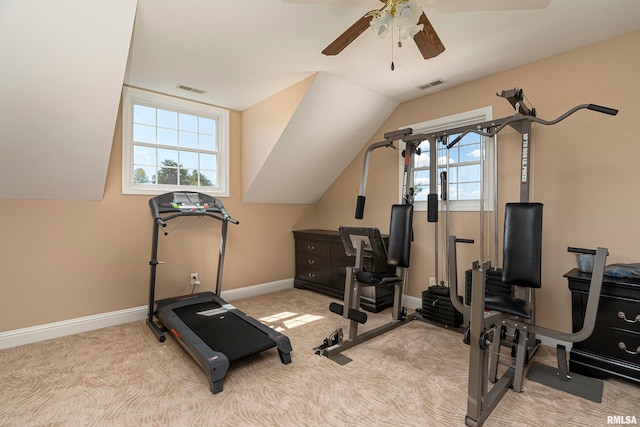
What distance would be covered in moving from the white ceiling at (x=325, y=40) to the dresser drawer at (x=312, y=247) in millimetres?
2257

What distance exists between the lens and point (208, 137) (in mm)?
4312

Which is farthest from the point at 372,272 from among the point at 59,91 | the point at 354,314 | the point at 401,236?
the point at 59,91

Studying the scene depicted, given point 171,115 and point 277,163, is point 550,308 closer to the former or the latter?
point 277,163

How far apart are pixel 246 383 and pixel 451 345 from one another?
1.87 m

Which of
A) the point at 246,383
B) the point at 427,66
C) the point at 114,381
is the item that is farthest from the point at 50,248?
the point at 427,66

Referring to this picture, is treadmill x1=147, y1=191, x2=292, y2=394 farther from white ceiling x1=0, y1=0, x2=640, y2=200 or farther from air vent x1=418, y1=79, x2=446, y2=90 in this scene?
air vent x1=418, y1=79, x2=446, y2=90

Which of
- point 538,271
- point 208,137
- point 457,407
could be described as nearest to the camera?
point 457,407

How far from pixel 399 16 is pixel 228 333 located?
2.68 metres

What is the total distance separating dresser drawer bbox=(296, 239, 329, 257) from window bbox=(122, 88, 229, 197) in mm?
1448

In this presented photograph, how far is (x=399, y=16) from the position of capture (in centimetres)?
169

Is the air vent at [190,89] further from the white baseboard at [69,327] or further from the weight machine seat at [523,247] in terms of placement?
the weight machine seat at [523,247]

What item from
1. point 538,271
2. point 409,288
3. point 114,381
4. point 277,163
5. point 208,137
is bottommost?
point 114,381

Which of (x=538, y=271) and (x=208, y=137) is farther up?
(x=208, y=137)

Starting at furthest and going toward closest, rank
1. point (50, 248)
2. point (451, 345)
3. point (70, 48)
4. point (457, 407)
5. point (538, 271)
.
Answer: point (50, 248)
point (451, 345)
point (538, 271)
point (70, 48)
point (457, 407)
